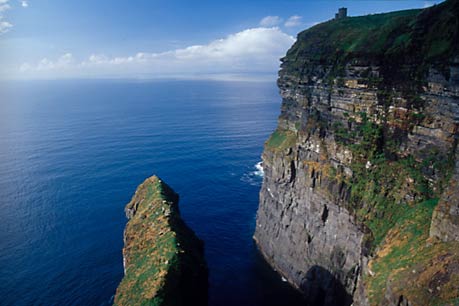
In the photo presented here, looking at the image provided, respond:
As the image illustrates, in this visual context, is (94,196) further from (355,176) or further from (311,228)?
(355,176)

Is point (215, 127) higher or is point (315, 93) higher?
point (315, 93)

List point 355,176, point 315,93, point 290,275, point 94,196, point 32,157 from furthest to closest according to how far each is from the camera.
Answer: point 32,157, point 94,196, point 290,275, point 315,93, point 355,176

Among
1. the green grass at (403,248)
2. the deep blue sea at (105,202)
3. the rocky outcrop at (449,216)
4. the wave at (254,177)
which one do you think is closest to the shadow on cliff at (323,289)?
the deep blue sea at (105,202)

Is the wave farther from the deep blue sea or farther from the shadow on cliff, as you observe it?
the shadow on cliff

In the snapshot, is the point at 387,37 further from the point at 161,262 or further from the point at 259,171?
the point at 259,171

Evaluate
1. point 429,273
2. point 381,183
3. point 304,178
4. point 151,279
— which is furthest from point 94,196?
point 429,273

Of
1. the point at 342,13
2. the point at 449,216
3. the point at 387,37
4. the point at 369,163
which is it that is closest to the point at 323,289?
the point at 369,163

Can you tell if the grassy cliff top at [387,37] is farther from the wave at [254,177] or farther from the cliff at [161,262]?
the wave at [254,177]

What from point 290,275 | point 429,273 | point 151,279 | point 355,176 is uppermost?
point 355,176
